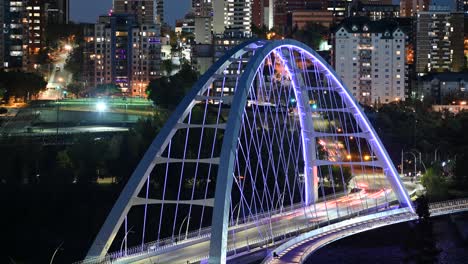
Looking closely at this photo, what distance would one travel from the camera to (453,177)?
64250 millimetres

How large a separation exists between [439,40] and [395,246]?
104m

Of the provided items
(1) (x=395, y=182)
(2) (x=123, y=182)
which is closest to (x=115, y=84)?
(2) (x=123, y=182)

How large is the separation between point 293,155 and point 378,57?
148ft

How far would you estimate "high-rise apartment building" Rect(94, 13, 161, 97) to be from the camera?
417 ft

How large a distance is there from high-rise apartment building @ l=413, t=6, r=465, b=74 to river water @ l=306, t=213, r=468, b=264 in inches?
3690

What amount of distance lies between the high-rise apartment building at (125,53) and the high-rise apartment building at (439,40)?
40.0 meters

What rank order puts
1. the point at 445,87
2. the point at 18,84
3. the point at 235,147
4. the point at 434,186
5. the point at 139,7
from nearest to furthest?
the point at 235,147 → the point at 434,186 → the point at 18,84 → the point at 445,87 → the point at 139,7

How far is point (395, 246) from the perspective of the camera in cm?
4666

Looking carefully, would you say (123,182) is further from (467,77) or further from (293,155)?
(467,77)

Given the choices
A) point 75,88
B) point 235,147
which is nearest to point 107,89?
point 75,88

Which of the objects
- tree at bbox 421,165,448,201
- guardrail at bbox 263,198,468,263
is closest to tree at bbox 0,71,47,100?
tree at bbox 421,165,448,201

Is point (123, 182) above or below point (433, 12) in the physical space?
below

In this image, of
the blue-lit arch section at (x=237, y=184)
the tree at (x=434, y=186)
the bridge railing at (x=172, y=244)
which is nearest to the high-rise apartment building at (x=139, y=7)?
the blue-lit arch section at (x=237, y=184)

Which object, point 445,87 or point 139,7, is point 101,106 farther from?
point 139,7
